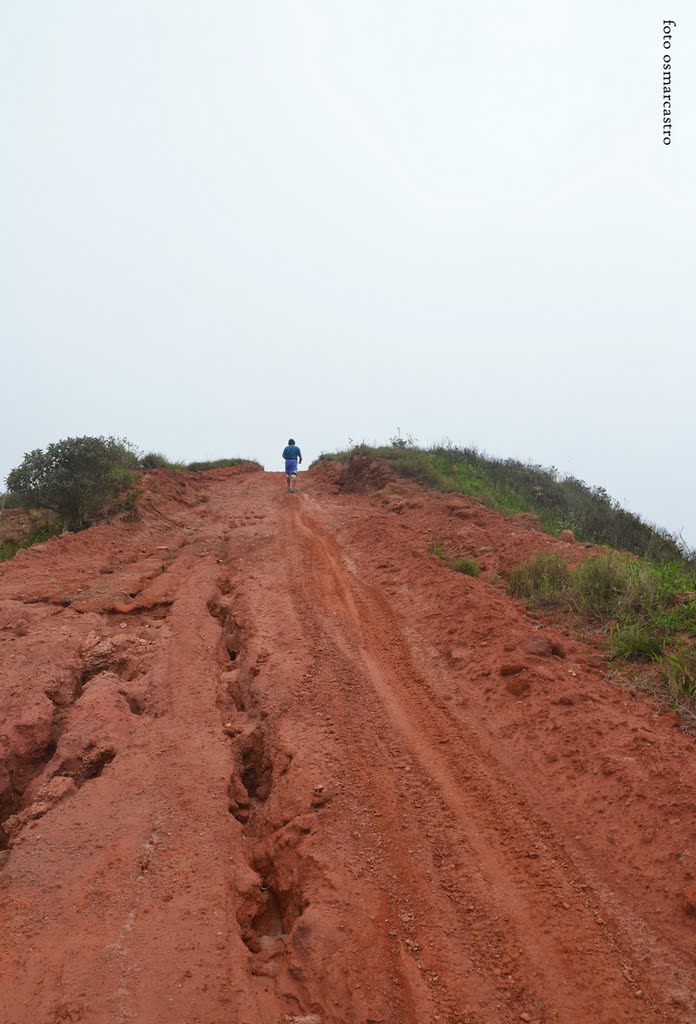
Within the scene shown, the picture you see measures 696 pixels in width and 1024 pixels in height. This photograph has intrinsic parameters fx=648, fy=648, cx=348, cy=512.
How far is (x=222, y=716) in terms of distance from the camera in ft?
17.9

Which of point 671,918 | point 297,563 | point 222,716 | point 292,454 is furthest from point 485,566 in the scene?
point 292,454

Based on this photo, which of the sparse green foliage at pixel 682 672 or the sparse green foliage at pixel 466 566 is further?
the sparse green foliage at pixel 466 566

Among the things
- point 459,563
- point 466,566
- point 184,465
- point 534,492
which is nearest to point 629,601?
point 466,566

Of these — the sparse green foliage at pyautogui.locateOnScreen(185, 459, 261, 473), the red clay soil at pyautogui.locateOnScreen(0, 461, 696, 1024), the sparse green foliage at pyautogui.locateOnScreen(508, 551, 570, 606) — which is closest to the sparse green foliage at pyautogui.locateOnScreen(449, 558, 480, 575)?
the sparse green foliage at pyautogui.locateOnScreen(508, 551, 570, 606)

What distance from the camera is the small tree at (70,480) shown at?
11.4 metres

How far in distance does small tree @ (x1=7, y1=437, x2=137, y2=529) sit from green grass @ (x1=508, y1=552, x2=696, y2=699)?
301 inches

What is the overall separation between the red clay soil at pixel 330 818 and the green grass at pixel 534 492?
6605 millimetres

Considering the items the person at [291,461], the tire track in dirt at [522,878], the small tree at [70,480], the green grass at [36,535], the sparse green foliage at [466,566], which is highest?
the person at [291,461]

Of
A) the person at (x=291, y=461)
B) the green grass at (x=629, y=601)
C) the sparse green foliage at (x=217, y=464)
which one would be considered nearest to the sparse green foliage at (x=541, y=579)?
the green grass at (x=629, y=601)

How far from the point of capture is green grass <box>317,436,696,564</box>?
13.6 m

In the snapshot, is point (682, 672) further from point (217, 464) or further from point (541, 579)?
point (217, 464)

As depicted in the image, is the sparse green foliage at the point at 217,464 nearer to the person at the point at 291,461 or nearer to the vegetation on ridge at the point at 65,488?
the person at the point at 291,461

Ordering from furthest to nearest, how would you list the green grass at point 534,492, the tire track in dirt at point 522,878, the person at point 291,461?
the person at point 291,461 → the green grass at point 534,492 → the tire track in dirt at point 522,878

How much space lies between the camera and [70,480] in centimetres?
1141
